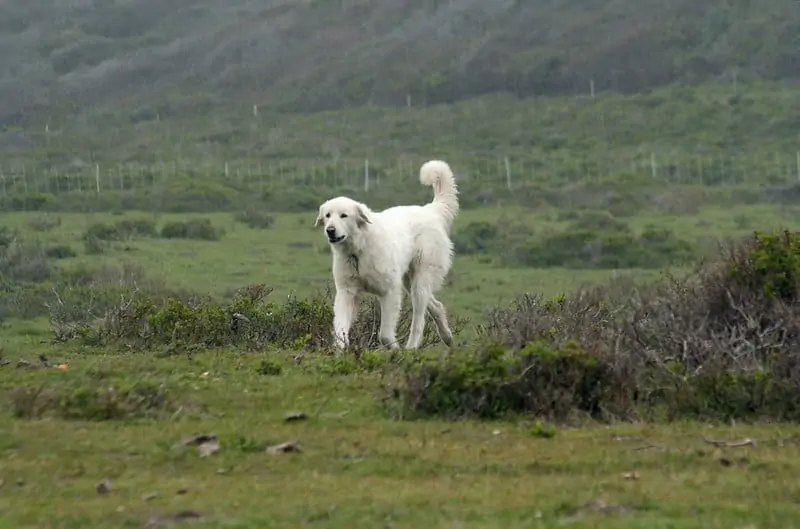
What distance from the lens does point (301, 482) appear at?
247 inches

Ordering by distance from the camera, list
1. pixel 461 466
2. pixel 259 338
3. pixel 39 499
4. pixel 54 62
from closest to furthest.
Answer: pixel 39 499
pixel 461 466
pixel 259 338
pixel 54 62

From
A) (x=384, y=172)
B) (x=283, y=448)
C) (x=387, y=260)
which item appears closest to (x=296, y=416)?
(x=283, y=448)

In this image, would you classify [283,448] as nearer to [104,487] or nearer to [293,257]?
[104,487]

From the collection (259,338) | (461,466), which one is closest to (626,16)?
(259,338)

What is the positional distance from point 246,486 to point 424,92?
70.2 m

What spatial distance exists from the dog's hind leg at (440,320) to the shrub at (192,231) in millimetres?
20141

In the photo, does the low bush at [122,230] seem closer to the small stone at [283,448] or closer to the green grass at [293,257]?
the green grass at [293,257]

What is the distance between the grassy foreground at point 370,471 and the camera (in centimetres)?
572

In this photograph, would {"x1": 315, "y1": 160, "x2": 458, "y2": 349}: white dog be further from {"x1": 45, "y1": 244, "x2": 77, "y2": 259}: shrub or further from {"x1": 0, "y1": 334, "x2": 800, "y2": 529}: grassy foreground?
{"x1": 45, "y1": 244, "x2": 77, "y2": 259}: shrub

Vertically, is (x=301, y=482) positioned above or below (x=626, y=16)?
below

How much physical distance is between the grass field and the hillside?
63.4m

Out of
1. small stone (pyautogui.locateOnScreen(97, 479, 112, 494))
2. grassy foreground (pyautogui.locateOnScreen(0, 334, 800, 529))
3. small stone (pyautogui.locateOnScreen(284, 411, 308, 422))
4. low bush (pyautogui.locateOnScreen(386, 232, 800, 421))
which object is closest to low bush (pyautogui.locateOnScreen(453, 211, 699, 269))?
low bush (pyautogui.locateOnScreen(386, 232, 800, 421))

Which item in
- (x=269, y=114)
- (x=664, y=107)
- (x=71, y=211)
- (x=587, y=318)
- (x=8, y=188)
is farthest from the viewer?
(x=269, y=114)

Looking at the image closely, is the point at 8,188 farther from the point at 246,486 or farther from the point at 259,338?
the point at 246,486
